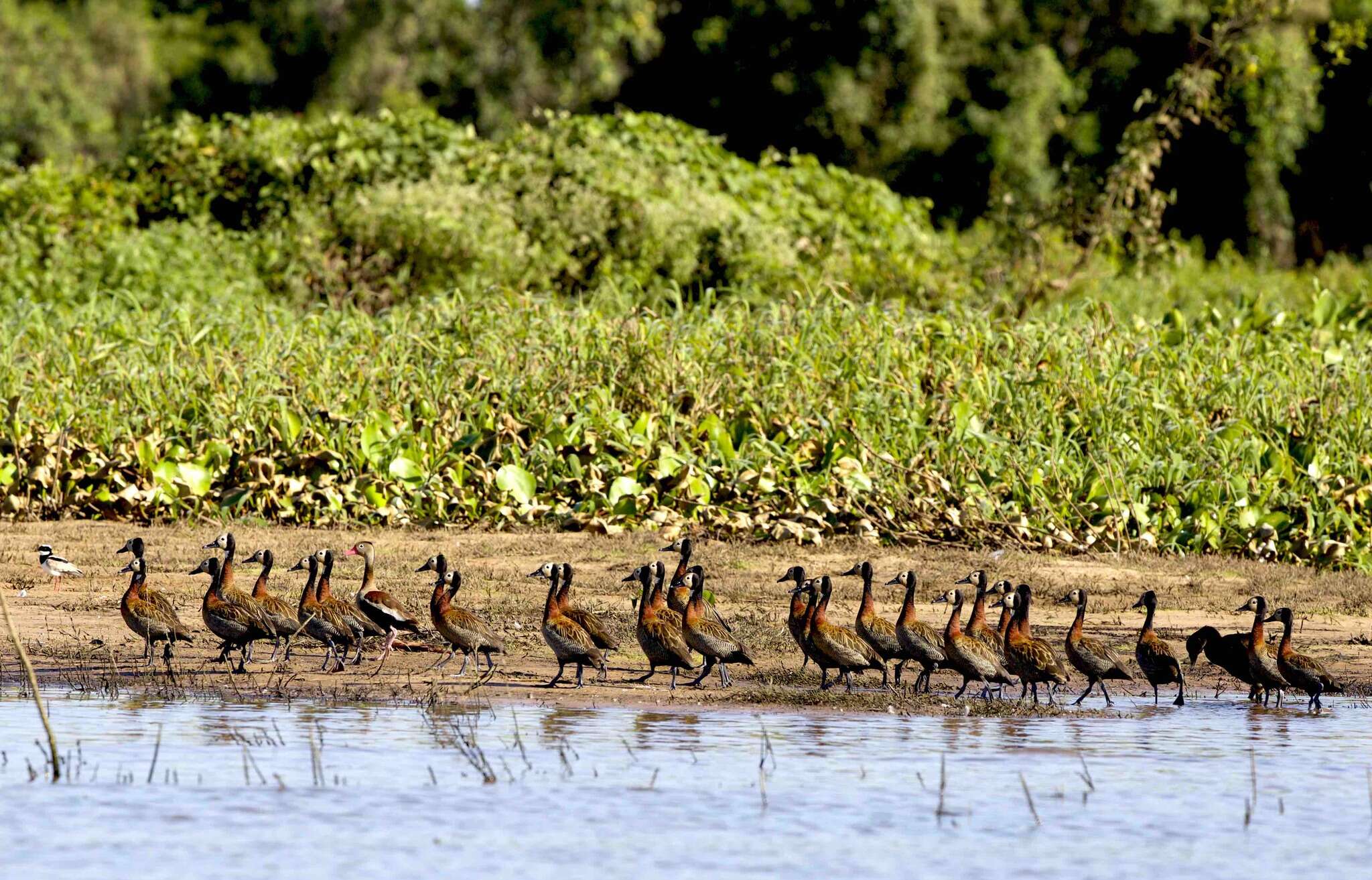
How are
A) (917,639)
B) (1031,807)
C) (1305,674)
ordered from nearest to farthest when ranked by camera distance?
(1031,807)
(1305,674)
(917,639)

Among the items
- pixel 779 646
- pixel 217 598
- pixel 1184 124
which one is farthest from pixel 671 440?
pixel 1184 124

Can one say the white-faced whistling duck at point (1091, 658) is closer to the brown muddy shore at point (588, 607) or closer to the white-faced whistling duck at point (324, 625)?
the brown muddy shore at point (588, 607)

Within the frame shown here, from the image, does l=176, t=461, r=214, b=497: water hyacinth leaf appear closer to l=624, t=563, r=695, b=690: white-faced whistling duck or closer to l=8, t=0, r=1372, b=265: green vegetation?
l=624, t=563, r=695, b=690: white-faced whistling duck

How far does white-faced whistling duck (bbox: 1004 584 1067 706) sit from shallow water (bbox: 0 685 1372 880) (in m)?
0.30

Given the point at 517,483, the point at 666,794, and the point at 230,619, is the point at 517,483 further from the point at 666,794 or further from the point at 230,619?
the point at 666,794

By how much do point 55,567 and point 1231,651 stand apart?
24.0 ft

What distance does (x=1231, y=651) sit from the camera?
11.0 metres

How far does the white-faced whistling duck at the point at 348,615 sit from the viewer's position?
1084 cm

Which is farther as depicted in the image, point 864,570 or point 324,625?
point 864,570

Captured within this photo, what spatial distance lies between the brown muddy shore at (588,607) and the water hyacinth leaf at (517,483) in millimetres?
449

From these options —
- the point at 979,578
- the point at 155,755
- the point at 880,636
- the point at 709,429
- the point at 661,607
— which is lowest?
the point at 155,755

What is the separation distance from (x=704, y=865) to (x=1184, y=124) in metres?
27.8

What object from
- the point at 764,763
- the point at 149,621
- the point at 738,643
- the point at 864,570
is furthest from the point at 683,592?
the point at 149,621

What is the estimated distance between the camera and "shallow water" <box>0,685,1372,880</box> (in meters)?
7.64
